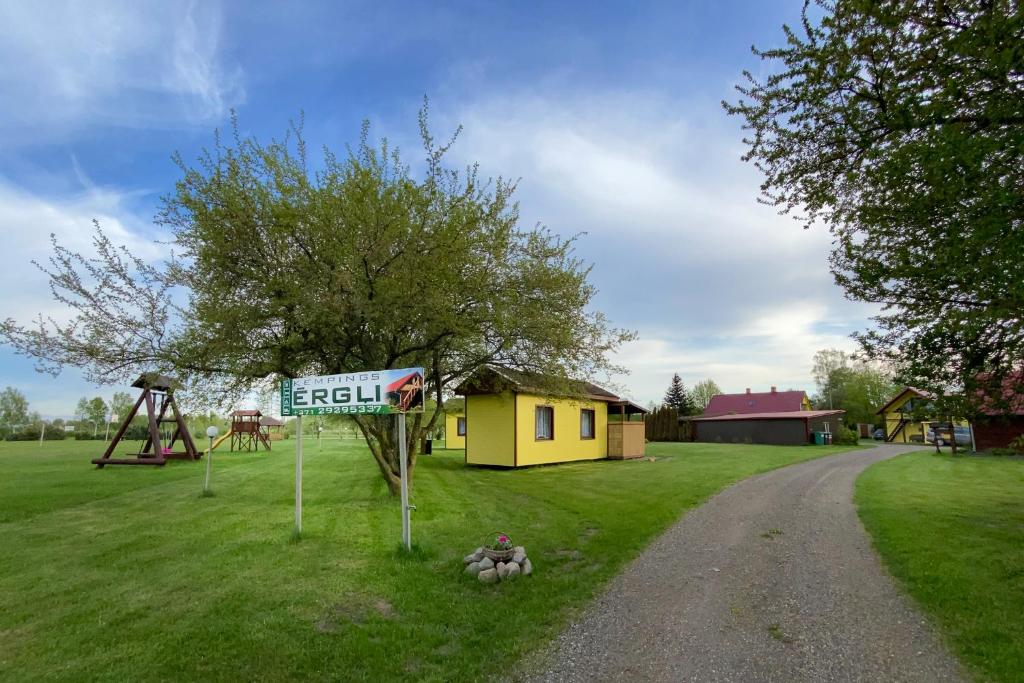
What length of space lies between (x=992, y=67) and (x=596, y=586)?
695 centimetres

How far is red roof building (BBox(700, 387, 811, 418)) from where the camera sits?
4959 centimetres

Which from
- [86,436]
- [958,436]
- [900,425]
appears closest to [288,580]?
[958,436]

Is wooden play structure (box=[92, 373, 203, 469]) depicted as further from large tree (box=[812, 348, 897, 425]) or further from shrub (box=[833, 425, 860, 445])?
large tree (box=[812, 348, 897, 425])

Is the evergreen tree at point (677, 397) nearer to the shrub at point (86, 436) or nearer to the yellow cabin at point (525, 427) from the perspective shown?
the yellow cabin at point (525, 427)

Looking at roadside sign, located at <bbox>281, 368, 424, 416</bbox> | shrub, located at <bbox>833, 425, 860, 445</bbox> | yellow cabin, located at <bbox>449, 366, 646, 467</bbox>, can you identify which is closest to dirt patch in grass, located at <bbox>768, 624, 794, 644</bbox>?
roadside sign, located at <bbox>281, 368, 424, 416</bbox>

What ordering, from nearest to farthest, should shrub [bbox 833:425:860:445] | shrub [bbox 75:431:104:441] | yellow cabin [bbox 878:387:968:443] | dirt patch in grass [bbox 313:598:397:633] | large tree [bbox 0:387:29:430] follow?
1. dirt patch in grass [bbox 313:598:397:633]
2. shrub [bbox 833:425:860:445]
3. yellow cabin [bbox 878:387:968:443]
4. shrub [bbox 75:431:104:441]
5. large tree [bbox 0:387:29:430]

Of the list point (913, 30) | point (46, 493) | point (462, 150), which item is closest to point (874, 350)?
point (913, 30)

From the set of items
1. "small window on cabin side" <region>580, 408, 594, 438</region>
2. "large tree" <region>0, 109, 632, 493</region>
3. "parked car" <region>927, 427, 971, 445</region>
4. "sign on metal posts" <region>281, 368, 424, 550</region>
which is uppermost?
"large tree" <region>0, 109, 632, 493</region>

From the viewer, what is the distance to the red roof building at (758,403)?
1953 inches

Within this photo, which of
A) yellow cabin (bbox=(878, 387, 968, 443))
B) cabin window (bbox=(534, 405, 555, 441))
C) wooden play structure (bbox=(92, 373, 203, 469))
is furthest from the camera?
yellow cabin (bbox=(878, 387, 968, 443))

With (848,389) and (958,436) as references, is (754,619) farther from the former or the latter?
(848,389)

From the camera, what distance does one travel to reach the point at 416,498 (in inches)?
444

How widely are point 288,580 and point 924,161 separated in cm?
817

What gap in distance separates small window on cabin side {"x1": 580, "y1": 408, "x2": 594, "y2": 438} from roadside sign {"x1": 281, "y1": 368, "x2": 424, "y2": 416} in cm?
1584
